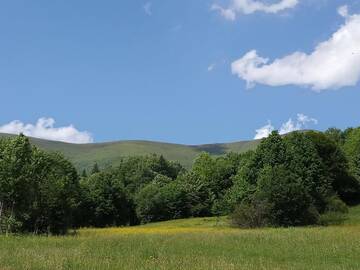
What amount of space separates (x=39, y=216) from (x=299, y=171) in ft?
116

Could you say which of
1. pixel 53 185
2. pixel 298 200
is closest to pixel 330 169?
pixel 298 200

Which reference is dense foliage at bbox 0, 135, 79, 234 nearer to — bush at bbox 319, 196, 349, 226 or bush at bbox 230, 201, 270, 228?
bush at bbox 230, 201, 270, 228

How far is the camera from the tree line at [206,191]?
169ft

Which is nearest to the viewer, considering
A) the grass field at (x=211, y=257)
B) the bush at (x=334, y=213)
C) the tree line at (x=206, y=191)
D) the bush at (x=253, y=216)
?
the grass field at (x=211, y=257)

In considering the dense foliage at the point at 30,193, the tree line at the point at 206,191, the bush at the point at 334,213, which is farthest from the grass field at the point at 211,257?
the bush at the point at 334,213

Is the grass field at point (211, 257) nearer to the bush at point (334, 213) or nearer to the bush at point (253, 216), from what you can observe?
the bush at point (253, 216)

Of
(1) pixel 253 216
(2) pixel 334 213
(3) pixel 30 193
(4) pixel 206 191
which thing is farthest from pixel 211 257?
(4) pixel 206 191

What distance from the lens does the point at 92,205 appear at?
3797 inches

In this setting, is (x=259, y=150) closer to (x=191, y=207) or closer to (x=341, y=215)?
(x=341, y=215)

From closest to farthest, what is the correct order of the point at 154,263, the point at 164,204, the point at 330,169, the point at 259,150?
1. the point at 154,263
2. the point at 259,150
3. the point at 330,169
4. the point at 164,204

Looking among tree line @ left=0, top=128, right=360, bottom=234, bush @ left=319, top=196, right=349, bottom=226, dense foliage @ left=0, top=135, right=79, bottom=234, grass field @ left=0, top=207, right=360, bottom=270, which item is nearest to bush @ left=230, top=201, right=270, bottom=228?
tree line @ left=0, top=128, right=360, bottom=234

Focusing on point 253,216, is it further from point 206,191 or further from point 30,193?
point 206,191

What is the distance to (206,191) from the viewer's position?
376 ft

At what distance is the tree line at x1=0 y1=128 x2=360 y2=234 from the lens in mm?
51631
